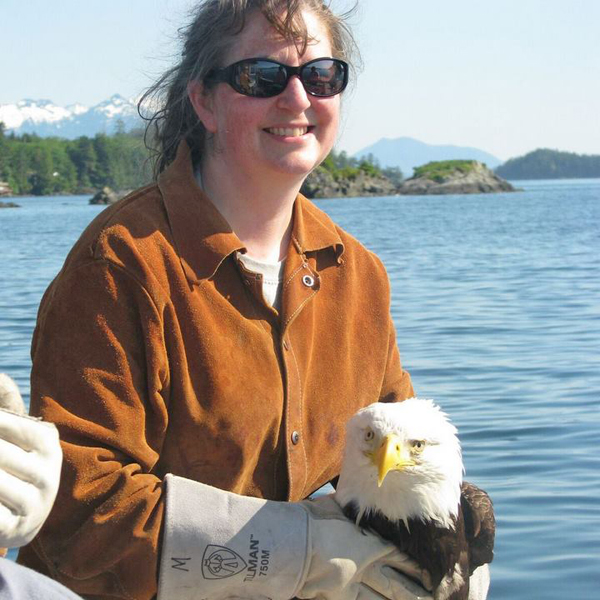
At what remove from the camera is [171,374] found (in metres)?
3.15

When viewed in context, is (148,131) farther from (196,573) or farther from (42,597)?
(42,597)

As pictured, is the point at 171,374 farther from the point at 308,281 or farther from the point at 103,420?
the point at 308,281

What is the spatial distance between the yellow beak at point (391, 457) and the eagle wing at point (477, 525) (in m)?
0.41

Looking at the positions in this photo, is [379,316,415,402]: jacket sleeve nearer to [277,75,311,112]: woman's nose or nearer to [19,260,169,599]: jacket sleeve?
[277,75,311,112]: woman's nose

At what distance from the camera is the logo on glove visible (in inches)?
118

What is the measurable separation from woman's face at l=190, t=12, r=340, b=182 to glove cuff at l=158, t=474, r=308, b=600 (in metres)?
1.01

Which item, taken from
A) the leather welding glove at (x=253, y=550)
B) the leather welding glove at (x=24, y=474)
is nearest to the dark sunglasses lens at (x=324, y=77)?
the leather welding glove at (x=253, y=550)

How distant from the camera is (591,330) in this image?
12.9 metres

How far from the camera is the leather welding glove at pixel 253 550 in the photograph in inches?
118

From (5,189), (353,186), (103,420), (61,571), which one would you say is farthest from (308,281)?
(5,189)

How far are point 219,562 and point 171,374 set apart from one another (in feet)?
1.78

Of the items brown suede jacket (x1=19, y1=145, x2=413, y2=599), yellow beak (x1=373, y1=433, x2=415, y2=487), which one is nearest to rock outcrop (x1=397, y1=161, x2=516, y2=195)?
brown suede jacket (x1=19, y1=145, x2=413, y2=599)

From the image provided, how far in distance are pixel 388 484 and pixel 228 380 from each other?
0.56m

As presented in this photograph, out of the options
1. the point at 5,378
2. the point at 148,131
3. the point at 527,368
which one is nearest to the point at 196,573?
the point at 5,378
